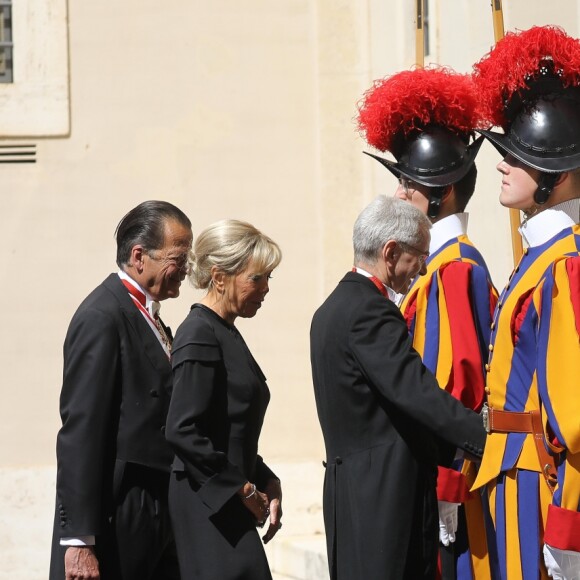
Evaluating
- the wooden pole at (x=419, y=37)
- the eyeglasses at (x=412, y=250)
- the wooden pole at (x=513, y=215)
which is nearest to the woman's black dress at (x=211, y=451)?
the eyeglasses at (x=412, y=250)

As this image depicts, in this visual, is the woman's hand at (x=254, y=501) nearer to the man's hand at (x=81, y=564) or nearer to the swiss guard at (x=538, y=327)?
the man's hand at (x=81, y=564)

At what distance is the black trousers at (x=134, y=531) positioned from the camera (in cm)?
430

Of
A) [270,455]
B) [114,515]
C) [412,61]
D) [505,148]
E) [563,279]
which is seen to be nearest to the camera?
[563,279]

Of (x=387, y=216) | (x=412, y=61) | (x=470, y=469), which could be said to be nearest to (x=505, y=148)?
(x=387, y=216)

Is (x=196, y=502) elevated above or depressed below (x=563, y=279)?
below

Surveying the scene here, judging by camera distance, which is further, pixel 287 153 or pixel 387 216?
pixel 287 153

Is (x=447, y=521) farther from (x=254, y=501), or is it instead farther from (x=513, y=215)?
(x=513, y=215)

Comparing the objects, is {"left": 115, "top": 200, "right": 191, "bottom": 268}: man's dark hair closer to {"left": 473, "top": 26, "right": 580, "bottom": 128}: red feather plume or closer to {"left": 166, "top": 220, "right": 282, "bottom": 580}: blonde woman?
{"left": 166, "top": 220, "right": 282, "bottom": 580}: blonde woman

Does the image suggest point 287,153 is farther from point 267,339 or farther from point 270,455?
point 270,455

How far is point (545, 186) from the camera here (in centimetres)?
397

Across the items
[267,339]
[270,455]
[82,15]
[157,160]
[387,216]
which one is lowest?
[270,455]

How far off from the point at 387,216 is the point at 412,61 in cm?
395

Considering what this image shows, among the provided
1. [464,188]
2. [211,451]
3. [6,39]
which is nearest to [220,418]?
[211,451]

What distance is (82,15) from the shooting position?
854cm
